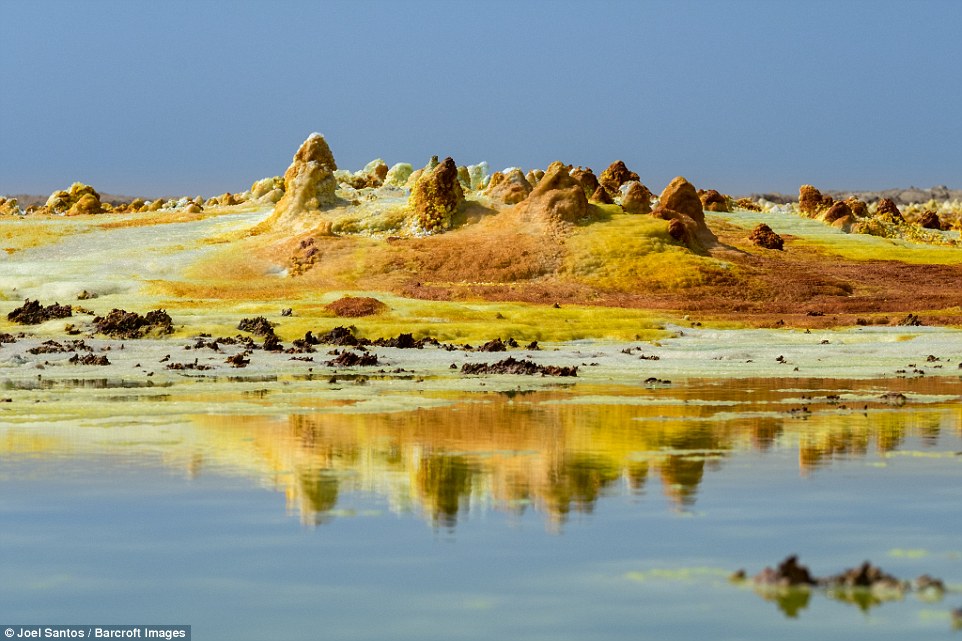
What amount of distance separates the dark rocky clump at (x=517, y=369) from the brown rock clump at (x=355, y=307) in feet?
71.4

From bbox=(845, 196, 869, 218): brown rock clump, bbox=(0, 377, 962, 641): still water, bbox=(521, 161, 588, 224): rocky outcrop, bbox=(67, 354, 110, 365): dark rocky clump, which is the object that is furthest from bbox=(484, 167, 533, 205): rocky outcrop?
bbox=(0, 377, 962, 641): still water

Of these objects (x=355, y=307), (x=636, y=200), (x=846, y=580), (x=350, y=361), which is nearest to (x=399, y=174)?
(x=636, y=200)

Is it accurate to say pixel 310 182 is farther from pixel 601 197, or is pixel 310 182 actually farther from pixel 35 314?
pixel 35 314

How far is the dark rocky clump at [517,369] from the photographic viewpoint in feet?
151

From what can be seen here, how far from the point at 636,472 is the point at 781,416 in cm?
1030

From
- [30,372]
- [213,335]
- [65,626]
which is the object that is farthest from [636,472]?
[213,335]

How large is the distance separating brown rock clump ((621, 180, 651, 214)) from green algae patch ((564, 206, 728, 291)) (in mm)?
10462

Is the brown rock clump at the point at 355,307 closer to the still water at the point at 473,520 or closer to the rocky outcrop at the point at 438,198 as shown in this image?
the rocky outcrop at the point at 438,198

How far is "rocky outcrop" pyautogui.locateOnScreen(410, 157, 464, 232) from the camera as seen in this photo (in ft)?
316

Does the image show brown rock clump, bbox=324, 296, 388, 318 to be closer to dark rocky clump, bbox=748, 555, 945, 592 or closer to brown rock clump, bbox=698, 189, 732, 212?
dark rocky clump, bbox=748, 555, 945, 592

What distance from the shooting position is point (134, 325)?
2443 inches

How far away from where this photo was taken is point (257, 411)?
1283 inches

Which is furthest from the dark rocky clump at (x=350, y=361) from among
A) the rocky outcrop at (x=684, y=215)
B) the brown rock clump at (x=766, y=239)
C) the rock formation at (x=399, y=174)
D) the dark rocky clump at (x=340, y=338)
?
the rock formation at (x=399, y=174)

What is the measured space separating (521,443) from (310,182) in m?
77.8
